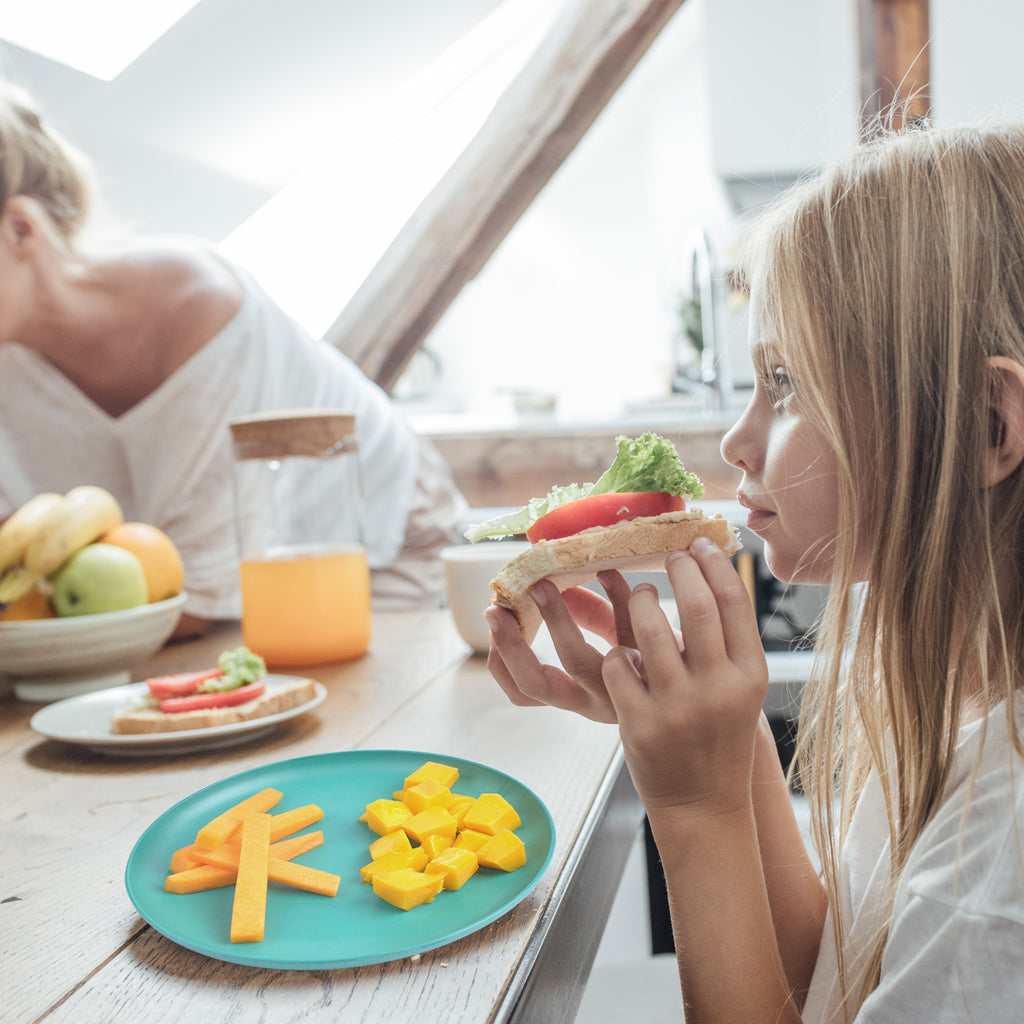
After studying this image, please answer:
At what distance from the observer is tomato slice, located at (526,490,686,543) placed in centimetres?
76

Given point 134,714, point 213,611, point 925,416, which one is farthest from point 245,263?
point 925,416

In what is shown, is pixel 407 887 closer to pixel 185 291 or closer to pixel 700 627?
pixel 700 627

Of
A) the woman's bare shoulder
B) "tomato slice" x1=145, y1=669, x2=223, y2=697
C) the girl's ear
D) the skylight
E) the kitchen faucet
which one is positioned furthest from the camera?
the kitchen faucet

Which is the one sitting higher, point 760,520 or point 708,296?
point 708,296

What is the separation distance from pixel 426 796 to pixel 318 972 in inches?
7.3

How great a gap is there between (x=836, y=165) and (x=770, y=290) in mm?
112

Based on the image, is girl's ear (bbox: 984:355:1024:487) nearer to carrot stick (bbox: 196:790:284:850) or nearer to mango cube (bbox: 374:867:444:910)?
mango cube (bbox: 374:867:444:910)

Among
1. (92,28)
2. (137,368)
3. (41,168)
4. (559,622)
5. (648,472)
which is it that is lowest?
(559,622)

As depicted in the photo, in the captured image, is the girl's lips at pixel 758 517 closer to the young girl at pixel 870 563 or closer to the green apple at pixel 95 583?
the young girl at pixel 870 563

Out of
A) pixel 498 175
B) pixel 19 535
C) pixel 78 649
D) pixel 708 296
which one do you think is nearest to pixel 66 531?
pixel 19 535

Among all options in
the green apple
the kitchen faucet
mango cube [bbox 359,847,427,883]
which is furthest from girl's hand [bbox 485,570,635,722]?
the kitchen faucet

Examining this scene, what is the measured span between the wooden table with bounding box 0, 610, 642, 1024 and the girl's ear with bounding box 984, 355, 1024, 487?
39cm

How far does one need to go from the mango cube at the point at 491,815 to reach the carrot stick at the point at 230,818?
0.49 feet

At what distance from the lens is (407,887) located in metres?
0.56
